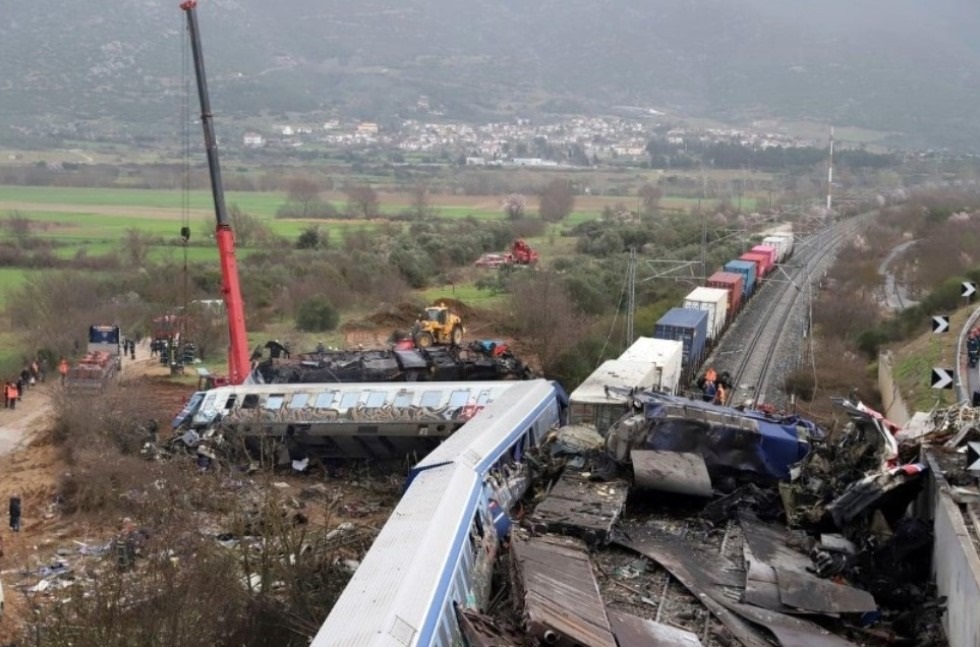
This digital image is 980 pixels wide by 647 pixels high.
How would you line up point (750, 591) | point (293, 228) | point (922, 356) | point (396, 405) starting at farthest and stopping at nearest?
point (293, 228) < point (922, 356) < point (396, 405) < point (750, 591)

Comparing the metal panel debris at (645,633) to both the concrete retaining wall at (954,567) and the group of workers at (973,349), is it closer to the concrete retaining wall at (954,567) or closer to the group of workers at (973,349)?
the concrete retaining wall at (954,567)

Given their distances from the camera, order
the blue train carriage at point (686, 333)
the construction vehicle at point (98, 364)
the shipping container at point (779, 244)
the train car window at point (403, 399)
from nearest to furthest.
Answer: the train car window at point (403, 399) < the construction vehicle at point (98, 364) < the blue train carriage at point (686, 333) < the shipping container at point (779, 244)

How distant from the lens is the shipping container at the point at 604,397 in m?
21.1

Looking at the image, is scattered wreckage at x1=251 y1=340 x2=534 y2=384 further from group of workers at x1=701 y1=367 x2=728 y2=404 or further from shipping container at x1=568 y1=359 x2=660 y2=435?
group of workers at x1=701 y1=367 x2=728 y2=404

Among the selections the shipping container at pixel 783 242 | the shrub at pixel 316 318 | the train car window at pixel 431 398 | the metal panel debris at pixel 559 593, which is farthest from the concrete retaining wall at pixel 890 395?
the shipping container at pixel 783 242

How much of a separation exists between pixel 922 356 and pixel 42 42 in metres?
191

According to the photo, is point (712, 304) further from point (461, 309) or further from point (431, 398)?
point (431, 398)

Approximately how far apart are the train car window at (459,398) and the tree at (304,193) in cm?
7619

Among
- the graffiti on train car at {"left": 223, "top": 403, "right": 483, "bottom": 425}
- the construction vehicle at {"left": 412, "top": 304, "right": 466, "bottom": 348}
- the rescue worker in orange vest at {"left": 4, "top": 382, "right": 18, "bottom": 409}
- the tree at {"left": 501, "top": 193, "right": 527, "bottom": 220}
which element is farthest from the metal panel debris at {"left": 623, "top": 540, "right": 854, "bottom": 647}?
the tree at {"left": 501, "top": 193, "right": 527, "bottom": 220}

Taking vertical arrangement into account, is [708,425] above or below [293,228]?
above

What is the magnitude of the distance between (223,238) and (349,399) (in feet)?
20.6

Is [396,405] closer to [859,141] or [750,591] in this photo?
[750,591]

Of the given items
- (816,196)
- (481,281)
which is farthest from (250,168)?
(481,281)

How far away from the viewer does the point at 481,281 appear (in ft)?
191
